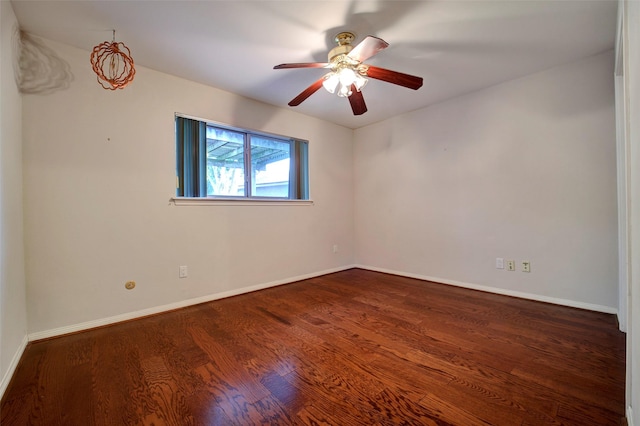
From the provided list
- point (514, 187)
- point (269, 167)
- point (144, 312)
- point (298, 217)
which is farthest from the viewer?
point (298, 217)

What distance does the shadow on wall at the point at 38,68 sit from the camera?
191cm

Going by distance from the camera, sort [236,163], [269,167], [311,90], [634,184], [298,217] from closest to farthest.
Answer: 1. [634,184]
2. [311,90]
3. [236,163]
4. [269,167]
5. [298,217]

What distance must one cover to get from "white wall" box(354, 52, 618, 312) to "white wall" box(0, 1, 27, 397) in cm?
Answer: 376

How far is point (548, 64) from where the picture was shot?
98.6 inches

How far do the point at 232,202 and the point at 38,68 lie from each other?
71.7 inches

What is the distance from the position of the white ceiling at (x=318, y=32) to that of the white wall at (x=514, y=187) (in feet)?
1.26

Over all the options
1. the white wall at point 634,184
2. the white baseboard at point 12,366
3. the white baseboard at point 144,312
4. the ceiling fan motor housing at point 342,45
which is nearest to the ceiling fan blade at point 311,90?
the ceiling fan motor housing at point 342,45

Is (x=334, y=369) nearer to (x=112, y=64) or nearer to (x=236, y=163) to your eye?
(x=236, y=163)

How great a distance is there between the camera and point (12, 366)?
1.55 meters

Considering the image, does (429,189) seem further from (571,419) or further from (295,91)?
(571,419)

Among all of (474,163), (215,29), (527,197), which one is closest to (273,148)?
(215,29)

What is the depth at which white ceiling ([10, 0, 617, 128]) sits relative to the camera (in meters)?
1.76

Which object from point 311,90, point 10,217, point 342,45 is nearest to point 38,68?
point 10,217

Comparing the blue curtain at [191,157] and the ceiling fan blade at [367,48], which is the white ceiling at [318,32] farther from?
the blue curtain at [191,157]
